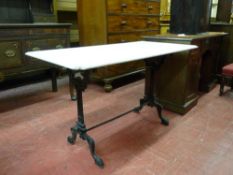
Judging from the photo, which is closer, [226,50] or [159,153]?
[159,153]

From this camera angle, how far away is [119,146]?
1.74 metres

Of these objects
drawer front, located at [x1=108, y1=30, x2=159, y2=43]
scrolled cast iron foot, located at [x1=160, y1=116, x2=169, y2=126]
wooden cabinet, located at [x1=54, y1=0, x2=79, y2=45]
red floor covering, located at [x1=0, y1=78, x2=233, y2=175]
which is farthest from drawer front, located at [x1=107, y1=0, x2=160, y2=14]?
scrolled cast iron foot, located at [x1=160, y1=116, x2=169, y2=126]

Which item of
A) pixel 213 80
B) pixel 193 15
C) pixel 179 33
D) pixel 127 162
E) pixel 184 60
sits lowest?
pixel 127 162

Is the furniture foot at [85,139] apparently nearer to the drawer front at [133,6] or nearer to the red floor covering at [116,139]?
the red floor covering at [116,139]

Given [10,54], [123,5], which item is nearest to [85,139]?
[10,54]

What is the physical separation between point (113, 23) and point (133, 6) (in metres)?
0.49

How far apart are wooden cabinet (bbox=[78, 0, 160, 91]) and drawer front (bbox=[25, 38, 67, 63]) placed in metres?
0.50

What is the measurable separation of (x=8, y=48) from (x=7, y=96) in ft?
2.91

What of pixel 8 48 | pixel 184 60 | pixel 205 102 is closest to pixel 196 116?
pixel 205 102

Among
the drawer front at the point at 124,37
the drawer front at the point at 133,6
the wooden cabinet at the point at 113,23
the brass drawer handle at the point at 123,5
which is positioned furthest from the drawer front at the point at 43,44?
the brass drawer handle at the point at 123,5

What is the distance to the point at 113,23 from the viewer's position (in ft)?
9.07

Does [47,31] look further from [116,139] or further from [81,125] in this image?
[116,139]

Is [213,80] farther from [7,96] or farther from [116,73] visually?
[7,96]

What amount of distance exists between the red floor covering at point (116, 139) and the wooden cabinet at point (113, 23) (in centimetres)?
50
